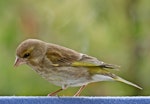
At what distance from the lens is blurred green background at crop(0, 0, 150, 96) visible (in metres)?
6.94

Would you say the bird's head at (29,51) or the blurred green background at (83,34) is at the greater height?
the bird's head at (29,51)

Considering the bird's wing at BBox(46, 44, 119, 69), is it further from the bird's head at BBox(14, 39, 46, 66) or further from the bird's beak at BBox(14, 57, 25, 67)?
the bird's beak at BBox(14, 57, 25, 67)

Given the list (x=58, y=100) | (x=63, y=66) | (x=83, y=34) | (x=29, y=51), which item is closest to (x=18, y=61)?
(x=29, y=51)

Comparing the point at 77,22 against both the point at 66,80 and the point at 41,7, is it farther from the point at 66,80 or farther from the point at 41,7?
the point at 66,80

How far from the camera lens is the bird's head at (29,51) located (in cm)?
486

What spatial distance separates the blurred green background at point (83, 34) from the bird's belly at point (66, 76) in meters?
1.90

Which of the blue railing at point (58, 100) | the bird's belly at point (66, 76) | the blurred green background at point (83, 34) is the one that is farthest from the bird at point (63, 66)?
the blurred green background at point (83, 34)

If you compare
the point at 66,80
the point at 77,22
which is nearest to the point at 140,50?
the point at 77,22

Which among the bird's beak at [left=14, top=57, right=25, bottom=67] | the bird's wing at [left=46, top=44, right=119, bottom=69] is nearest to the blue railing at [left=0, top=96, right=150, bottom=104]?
the bird's beak at [left=14, top=57, right=25, bottom=67]

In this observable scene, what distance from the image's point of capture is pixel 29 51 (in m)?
5.00

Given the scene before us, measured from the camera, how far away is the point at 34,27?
6945 mm

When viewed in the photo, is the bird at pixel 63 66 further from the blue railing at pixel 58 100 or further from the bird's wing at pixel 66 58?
the blue railing at pixel 58 100

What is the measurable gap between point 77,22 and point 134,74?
0.78 metres

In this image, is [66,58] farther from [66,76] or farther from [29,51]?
[29,51]
